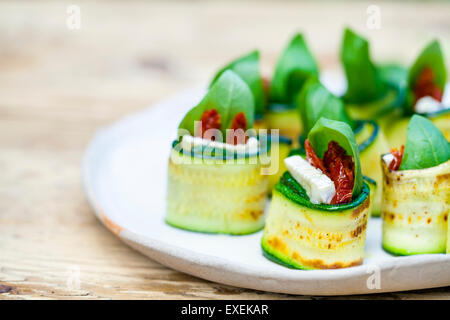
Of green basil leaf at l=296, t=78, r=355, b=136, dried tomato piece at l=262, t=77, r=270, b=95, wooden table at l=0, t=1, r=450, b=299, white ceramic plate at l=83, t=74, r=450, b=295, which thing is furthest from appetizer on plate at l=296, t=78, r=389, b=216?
wooden table at l=0, t=1, r=450, b=299

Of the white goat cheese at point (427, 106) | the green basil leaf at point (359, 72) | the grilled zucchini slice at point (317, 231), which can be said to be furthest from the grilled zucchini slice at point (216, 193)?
the white goat cheese at point (427, 106)

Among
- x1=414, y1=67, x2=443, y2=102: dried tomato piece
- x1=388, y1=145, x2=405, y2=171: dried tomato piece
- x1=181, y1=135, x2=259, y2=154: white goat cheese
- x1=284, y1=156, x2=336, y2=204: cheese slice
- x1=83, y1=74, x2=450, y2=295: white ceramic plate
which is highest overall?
x1=414, y1=67, x2=443, y2=102: dried tomato piece

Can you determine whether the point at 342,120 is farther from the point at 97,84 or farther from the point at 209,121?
the point at 97,84

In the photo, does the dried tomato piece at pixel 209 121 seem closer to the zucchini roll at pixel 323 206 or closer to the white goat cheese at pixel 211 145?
the white goat cheese at pixel 211 145

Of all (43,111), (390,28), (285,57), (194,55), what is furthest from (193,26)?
(285,57)

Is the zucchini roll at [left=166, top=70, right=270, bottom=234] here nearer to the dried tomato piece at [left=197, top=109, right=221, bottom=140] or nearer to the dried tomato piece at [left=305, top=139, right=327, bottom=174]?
the dried tomato piece at [left=197, top=109, right=221, bottom=140]

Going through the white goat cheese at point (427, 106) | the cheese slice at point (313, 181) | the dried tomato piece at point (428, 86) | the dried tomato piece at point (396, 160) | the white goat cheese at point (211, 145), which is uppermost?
the dried tomato piece at point (428, 86)

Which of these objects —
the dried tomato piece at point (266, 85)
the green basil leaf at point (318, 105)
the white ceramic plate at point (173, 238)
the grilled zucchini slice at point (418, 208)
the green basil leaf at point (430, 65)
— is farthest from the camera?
the dried tomato piece at point (266, 85)
